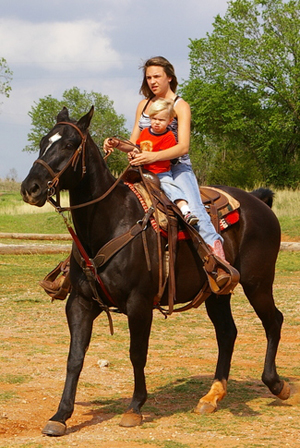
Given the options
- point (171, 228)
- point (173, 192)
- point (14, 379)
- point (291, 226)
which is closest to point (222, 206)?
point (173, 192)

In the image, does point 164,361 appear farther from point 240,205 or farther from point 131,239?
point 131,239

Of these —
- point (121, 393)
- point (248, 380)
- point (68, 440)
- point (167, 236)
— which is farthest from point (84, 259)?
point (248, 380)

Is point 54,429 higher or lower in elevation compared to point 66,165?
lower

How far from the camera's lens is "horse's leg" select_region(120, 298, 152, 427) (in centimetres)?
525

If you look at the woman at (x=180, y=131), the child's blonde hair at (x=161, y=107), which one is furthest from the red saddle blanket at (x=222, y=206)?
the child's blonde hair at (x=161, y=107)

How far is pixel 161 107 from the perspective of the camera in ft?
18.0

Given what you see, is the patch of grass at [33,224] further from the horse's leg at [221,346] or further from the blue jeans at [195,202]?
the blue jeans at [195,202]

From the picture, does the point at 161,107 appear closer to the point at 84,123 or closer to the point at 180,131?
the point at 180,131

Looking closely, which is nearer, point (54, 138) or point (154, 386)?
point (54, 138)

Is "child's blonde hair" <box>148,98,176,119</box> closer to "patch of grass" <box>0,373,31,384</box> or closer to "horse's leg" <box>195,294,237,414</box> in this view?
"horse's leg" <box>195,294,237,414</box>

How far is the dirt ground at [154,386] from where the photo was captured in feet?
16.5

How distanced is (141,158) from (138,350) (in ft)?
5.02

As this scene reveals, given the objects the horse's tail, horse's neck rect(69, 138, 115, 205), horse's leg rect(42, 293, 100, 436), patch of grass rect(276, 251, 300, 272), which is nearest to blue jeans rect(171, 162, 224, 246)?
horse's neck rect(69, 138, 115, 205)

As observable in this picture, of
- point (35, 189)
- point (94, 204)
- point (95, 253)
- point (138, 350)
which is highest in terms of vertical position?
point (35, 189)
